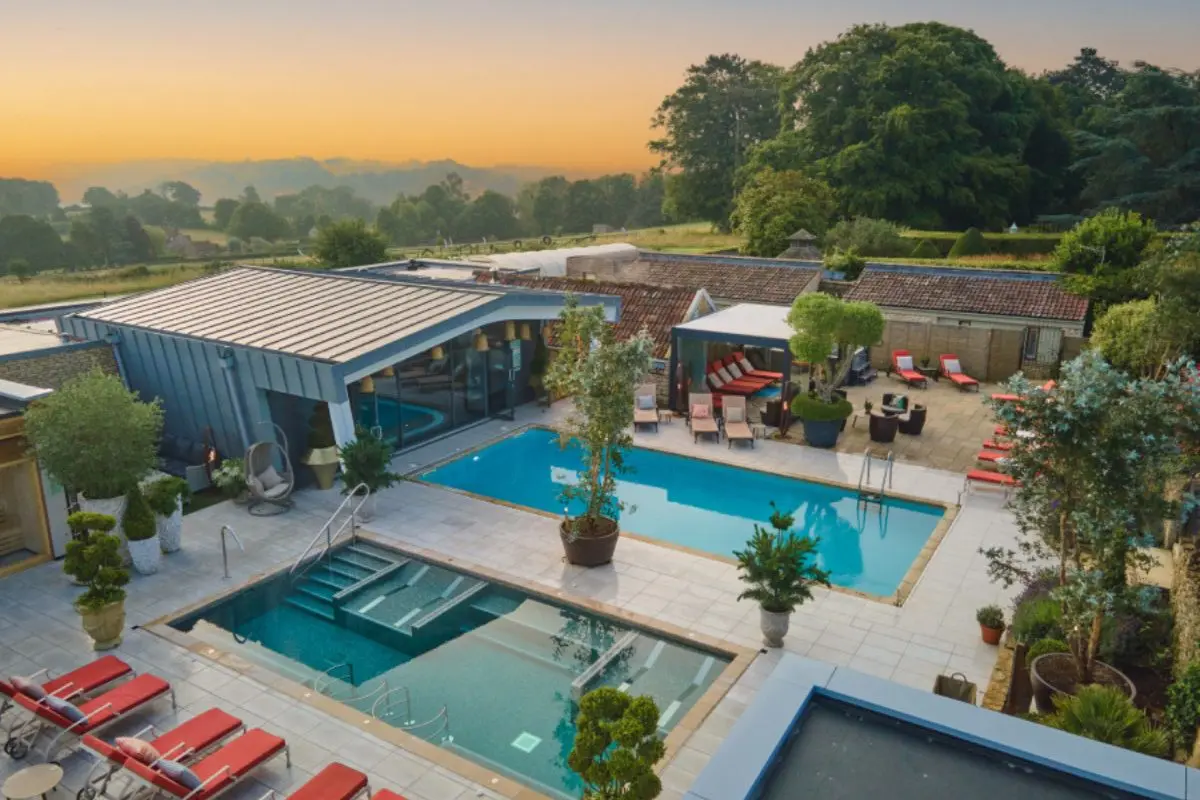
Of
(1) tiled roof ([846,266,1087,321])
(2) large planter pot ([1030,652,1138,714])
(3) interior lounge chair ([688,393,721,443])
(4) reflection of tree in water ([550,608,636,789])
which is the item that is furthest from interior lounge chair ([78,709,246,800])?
(1) tiled roof ([846,266,1087,321])

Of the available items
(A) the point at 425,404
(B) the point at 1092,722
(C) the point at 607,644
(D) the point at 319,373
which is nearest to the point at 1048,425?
(B) the point at 1092,722

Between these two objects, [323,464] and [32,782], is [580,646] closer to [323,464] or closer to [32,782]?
[32,782]

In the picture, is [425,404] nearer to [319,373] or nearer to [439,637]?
[319,373]

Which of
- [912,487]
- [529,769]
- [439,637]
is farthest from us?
[912,487]

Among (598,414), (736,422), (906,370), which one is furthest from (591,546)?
(906,370)

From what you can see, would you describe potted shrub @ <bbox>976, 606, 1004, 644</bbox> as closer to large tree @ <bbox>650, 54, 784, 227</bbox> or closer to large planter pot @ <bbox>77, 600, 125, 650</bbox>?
large planter pot @ <bbox>77, 600, 125, 650</bbox>
